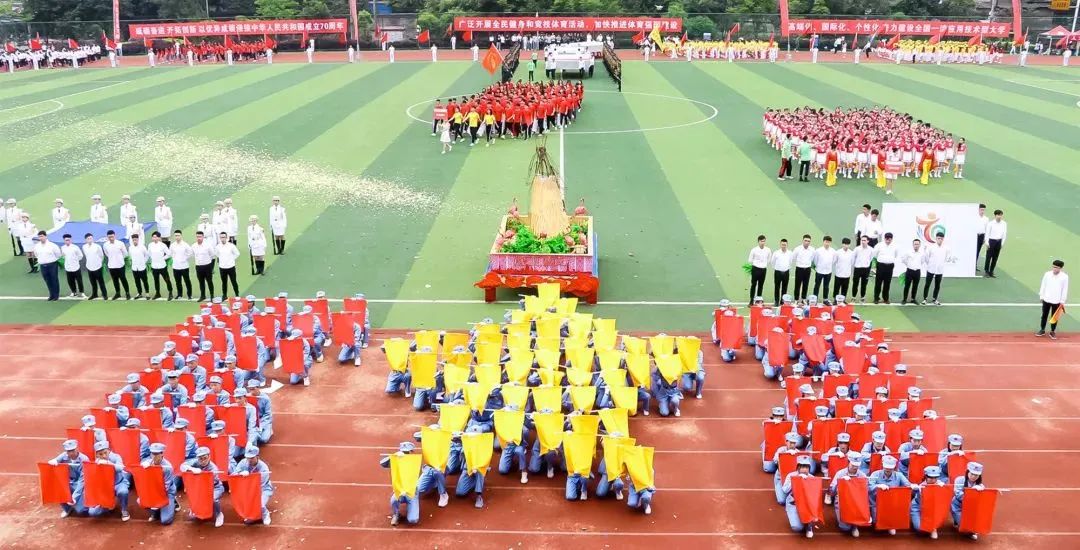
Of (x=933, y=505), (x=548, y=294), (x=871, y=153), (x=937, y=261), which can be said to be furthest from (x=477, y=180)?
(x=933, y=505)

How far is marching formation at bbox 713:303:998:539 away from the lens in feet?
35.2

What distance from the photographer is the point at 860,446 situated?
11.9m

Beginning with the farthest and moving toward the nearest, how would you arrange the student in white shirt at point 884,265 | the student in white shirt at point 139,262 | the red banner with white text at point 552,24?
the red banner with white text at point 552,24 < the student in white shirt at point 139,262 < the student in white shirt at point 884,265

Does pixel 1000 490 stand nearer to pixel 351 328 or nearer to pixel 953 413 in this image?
pixel 953 413

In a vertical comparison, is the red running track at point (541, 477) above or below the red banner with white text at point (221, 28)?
below

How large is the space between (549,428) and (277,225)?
11.8 metres

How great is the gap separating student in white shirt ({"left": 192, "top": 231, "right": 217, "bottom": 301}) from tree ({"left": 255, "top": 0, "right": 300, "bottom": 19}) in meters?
58.0

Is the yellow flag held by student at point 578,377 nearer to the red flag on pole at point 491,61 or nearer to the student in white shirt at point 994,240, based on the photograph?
the student in white shirt at point 994,240

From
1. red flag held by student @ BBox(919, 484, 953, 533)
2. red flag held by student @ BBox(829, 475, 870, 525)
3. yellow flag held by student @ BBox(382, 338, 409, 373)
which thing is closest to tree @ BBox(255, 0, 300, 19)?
yellow flag held by student @ BBox(382, 338, 409, 373)

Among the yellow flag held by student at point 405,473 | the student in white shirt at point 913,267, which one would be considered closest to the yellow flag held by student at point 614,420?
the yellow flag held by student at point 405,473

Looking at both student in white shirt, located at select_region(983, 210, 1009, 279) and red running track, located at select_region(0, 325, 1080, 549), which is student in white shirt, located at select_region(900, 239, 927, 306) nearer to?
red running track, located at select_region(0, 325, 1080, 549)

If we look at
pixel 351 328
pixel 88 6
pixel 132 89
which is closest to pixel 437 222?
pixel 351 328

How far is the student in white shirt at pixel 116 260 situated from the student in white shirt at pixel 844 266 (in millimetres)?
14731

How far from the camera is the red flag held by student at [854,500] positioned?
35.1ft
